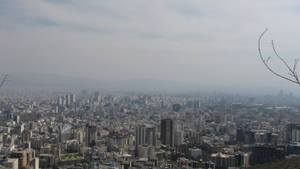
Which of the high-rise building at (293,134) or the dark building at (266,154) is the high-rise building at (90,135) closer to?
the dark building at (266,154)

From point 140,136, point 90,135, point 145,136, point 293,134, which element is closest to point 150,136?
point 145,136

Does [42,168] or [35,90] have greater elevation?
[35,90]

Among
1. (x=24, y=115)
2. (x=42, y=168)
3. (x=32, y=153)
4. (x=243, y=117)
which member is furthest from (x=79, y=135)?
(x=243, y=117)

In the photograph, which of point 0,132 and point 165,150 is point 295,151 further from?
point 0,132

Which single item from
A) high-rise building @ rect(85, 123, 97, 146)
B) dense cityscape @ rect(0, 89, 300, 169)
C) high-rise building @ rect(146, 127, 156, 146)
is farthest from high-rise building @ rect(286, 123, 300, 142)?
high-rise building @ rect(85, 123, 97, 146)

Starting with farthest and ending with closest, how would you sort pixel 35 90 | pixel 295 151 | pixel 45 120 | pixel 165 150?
pixel 35 90
pixel 45 120
pixel 165 150
pixel 295 151

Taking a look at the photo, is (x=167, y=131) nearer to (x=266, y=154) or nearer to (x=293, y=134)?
(x=266, y=154)

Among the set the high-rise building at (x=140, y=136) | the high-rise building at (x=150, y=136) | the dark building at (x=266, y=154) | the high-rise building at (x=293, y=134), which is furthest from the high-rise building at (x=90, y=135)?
the high-rise building at (x=293, y=134)

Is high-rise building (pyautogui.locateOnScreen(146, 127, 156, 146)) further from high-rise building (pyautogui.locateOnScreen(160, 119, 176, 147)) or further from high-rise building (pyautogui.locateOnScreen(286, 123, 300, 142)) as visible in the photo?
high-rise building (pyautogui.locateOnScreen(286, 123, 300, 142))
